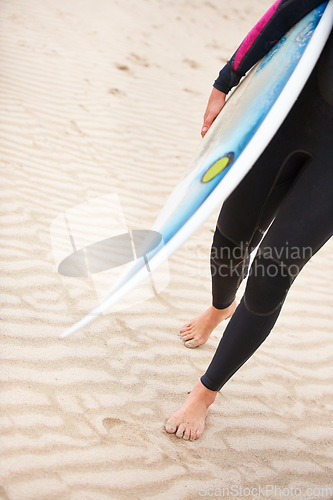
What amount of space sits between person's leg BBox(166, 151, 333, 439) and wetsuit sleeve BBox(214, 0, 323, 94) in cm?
50

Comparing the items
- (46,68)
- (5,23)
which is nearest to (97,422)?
(46,68)

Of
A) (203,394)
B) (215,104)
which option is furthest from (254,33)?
(203,394)

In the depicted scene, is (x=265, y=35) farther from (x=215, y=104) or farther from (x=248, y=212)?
(x=248, y=212)

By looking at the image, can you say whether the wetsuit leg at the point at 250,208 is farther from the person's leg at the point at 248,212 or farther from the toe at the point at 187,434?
the toe at the point at 187,434

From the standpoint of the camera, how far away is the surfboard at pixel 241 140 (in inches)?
51.7

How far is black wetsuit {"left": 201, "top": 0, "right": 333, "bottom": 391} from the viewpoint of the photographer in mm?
1570

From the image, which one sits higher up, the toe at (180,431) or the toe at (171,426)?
the toe at (180,431)

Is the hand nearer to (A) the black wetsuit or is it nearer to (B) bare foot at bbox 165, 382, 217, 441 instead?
(A) the black wetsuit

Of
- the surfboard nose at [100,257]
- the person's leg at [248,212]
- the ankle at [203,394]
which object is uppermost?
the person's leg at [248,212]

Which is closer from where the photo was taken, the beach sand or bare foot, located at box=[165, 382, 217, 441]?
the beach sand

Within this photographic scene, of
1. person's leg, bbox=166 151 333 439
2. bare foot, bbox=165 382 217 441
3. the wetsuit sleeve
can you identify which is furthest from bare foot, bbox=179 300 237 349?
the wetsuit sleeve

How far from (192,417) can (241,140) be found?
4.21ft

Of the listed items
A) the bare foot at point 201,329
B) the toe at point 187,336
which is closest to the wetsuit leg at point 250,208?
the bare foot at point 201,329

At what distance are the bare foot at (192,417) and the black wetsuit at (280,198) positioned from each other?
3.7 inches
